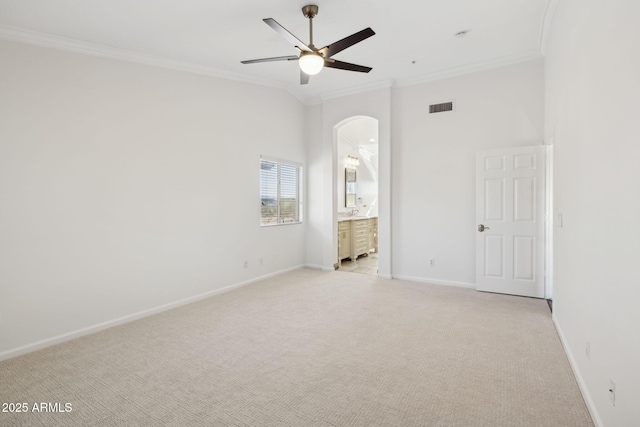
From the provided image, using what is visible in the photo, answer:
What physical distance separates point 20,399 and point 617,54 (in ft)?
13.8

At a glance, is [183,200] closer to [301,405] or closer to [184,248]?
[184,248]

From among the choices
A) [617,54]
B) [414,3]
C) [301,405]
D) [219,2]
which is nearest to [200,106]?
[219,2]

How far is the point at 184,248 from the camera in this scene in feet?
14.3

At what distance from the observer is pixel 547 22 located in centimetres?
362

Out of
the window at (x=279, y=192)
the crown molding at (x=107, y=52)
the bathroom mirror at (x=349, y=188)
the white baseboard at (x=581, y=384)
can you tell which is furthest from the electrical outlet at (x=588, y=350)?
the bathroom mirror at (x=349, y=188)

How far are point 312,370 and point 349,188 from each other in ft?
20.8

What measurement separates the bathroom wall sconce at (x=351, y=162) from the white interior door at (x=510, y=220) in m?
4.07

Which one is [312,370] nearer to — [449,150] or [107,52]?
[107,52]

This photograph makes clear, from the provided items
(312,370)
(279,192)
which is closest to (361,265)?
(279,192)

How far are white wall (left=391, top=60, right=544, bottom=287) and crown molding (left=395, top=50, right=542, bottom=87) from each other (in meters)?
0.07

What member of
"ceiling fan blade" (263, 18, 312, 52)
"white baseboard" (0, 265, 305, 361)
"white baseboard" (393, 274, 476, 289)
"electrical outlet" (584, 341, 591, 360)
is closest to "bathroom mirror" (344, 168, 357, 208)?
"white baseboard" (393, 274, 476, 289)

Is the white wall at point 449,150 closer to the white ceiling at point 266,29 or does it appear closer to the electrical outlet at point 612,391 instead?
the white ceiling at point 266,29

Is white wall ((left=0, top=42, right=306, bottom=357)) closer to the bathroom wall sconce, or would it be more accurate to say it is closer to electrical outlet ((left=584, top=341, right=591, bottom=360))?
the bathroom wall sconce

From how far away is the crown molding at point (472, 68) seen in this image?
4.49 meters
